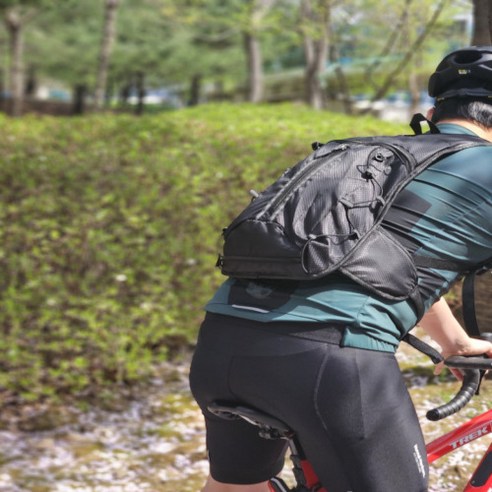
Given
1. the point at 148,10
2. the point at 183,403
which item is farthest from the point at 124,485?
the point at 148,10

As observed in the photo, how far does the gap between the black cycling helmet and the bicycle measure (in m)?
0.70

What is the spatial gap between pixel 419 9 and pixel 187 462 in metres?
11.3

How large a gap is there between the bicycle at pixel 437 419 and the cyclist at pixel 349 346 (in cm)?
4

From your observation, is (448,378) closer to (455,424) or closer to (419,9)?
(455,424)

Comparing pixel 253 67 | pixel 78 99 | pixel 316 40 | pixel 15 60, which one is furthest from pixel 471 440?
pixel 78 99

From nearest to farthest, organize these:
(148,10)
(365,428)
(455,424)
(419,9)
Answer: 1. (365,428)
2. (455,424)
3. (419,9)
4. (148,10)

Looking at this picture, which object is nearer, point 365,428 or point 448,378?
point 365,428

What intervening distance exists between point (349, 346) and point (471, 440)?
690 mm

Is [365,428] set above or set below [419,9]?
below

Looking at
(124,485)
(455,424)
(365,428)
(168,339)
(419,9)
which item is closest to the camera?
(365,428)

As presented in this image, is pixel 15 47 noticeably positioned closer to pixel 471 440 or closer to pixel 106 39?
pixel 106 39

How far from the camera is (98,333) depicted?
18.0ft

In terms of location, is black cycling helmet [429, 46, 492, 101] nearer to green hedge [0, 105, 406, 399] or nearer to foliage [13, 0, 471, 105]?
green hedge [0, 105, 406, 399]

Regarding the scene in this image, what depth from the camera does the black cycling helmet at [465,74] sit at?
7.35ft
